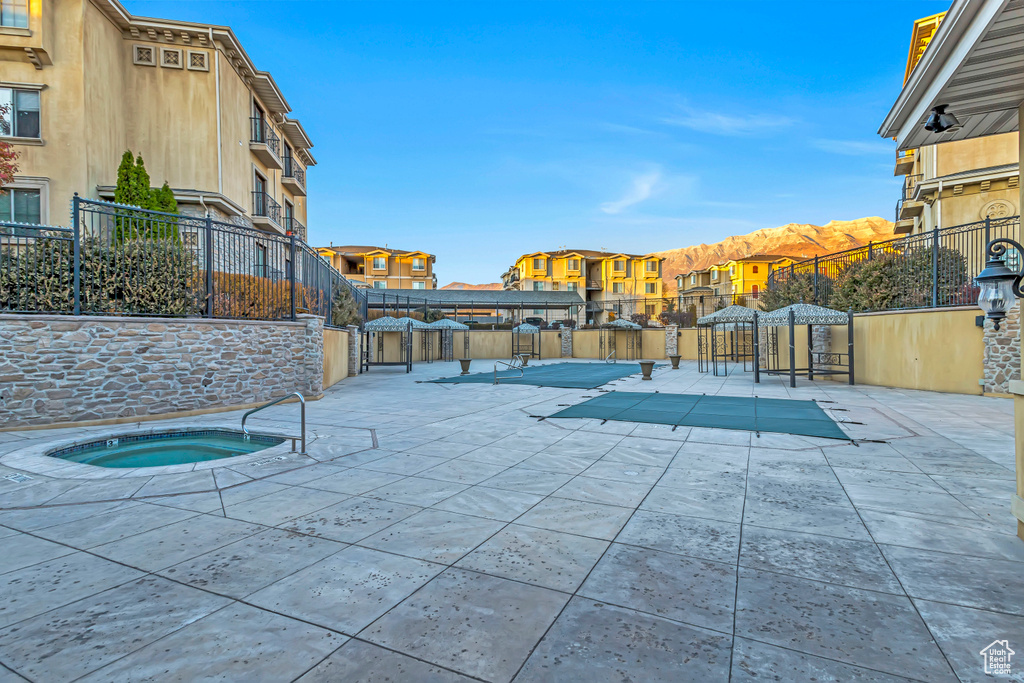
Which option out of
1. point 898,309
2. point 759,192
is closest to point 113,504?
point 898,309

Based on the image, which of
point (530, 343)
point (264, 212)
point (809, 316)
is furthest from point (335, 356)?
point (530, 343)

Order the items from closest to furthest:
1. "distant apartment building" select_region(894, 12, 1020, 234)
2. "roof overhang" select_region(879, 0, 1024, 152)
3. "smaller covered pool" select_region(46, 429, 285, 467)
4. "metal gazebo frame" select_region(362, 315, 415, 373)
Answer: "roof overhang" select_region(879, 0, 1024, 152) → "smaller covered pool" select_region(46, 429, 285, 467) → "distant apartment building" select_region(894, 12, 1020, 234) → "metal gazebo frame" select_region(362, 315, 415, 373)

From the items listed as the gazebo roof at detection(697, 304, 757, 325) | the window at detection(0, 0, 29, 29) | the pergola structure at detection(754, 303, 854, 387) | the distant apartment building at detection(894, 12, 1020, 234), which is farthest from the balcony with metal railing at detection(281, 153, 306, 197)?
the distant apartment building at detection(894, 12, 1020, 234)

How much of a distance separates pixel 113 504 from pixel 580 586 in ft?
12.7

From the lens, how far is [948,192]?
19.6 metres

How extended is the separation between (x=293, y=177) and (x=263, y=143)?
4.28 meters

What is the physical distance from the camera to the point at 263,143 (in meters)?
20.5

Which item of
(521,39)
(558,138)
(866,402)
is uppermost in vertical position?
(558,138)

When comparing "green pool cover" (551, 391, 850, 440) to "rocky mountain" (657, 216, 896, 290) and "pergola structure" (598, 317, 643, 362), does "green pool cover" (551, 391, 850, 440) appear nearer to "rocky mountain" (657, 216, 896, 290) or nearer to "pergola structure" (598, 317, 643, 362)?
"pergola structure" (598, 317, 643, 362)

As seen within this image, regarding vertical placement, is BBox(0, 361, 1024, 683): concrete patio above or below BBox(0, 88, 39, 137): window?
below

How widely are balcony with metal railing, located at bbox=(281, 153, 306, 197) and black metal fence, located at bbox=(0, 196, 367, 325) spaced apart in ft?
51.0

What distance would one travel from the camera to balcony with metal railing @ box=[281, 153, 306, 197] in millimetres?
24406

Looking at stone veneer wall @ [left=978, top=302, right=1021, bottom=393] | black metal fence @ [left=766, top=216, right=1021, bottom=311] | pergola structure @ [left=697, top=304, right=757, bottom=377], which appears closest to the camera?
stone veneer wall @ [left=978, top=302, right=1021, bottom=393]

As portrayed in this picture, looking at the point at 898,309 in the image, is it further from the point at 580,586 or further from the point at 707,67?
the point at 707,67
